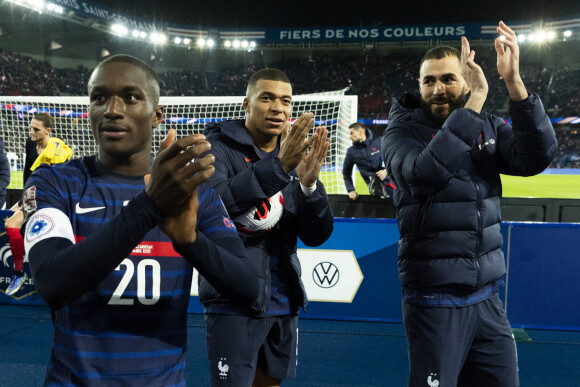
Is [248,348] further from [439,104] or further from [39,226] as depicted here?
[439,104]

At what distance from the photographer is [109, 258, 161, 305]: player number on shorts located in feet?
4.30

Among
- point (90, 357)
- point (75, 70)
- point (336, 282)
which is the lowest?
point (336, 282)

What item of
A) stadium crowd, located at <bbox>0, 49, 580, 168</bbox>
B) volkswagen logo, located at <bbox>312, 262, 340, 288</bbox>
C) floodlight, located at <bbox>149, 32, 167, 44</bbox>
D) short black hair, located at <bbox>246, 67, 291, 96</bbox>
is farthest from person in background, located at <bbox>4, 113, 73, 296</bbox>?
floodlight, located at <bbox>149, 32, 167, 44</bbox>

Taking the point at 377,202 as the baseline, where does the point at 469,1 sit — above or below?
above

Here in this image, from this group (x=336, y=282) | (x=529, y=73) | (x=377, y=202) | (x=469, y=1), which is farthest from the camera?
(x=469, y=1)

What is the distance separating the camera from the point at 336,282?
5.18m

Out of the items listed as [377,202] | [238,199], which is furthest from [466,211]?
[377,202]

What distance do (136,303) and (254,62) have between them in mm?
38380

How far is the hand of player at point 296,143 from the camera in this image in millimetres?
1882

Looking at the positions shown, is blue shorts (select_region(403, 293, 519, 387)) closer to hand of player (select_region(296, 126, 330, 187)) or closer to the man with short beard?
the man with short beard

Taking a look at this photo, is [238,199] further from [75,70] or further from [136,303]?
[75,70]

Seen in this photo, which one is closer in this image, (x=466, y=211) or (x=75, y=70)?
(x=466, y=211)

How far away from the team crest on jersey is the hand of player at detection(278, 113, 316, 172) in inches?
37.4

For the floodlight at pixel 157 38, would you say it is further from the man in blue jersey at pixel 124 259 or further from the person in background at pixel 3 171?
the man in blue jersey at pixel 124 259
